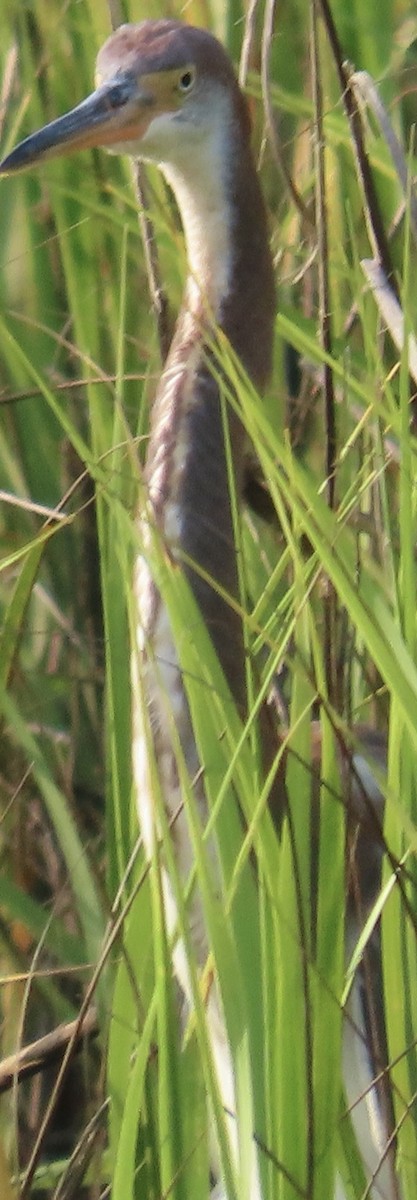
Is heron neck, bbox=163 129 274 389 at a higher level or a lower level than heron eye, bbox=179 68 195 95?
lower

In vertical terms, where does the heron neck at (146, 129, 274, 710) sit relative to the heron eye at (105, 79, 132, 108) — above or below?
below

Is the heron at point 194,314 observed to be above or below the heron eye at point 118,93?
below

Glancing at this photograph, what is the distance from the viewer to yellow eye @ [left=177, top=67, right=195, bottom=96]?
890mm

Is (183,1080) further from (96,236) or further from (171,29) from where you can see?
(96,236)

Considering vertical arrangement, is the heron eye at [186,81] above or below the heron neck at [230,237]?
above

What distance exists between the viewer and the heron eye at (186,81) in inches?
35.0

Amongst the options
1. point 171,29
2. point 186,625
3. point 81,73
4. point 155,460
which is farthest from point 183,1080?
point 81,73

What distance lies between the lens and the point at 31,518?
1.33 m

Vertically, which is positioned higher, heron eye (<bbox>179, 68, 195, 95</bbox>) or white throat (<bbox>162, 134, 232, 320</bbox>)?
heron eye (<bbox>179, 68, 195, 95</bbox>)

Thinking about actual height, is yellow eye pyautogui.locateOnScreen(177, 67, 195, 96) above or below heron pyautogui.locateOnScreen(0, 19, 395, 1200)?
above

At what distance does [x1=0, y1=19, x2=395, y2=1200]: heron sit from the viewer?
2.83 ft

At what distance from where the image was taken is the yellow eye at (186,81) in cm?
89

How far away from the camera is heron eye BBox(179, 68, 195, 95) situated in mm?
890

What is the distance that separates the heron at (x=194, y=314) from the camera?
2.83 ft
